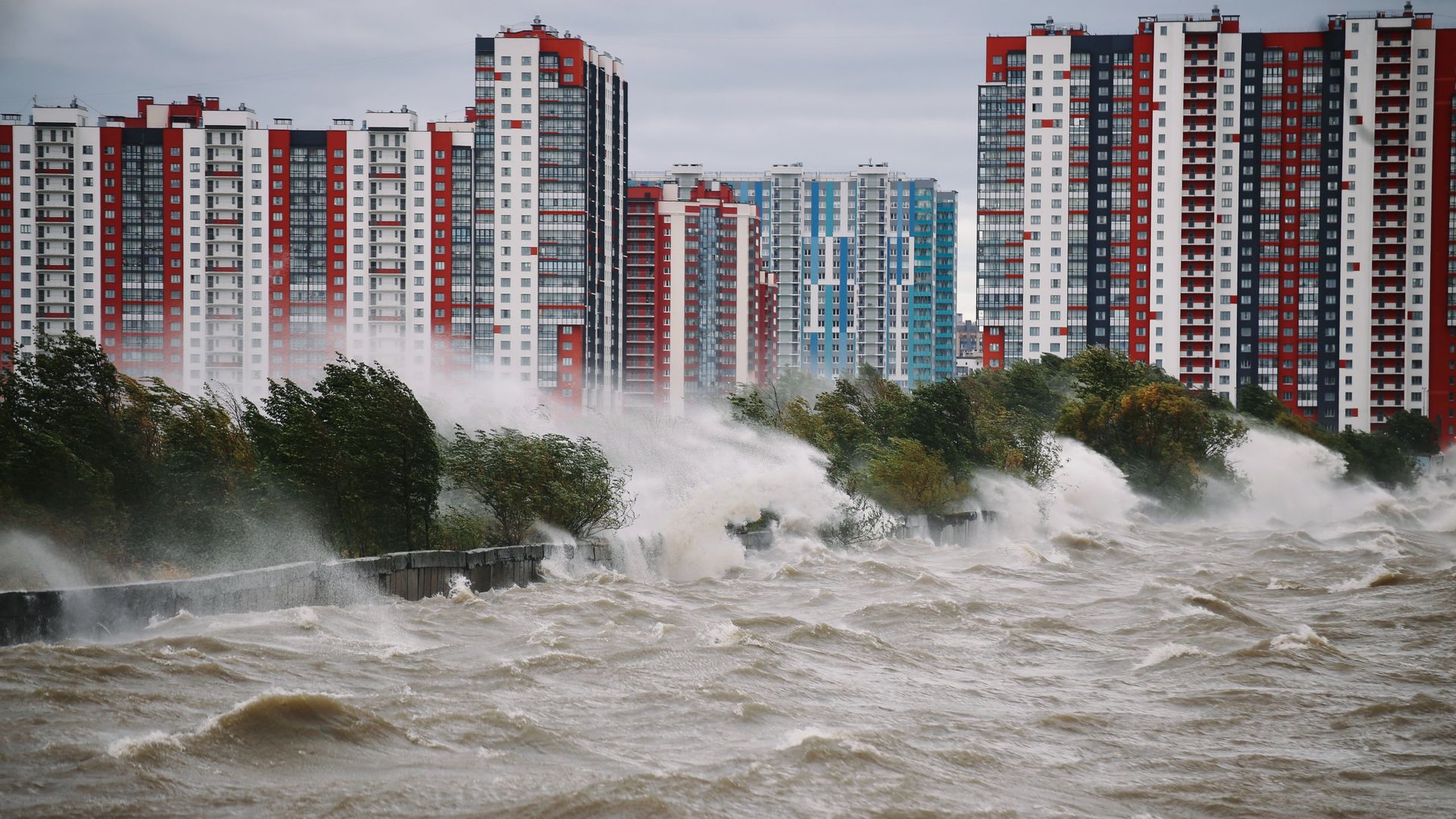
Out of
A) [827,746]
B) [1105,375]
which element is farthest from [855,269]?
[827,746]

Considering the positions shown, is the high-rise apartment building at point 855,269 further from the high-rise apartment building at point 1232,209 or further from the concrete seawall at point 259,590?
the concrete seawall at point 259,590

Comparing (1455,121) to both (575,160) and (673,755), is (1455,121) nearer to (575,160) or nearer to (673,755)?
(575,160)

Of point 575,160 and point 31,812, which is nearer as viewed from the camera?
point 31,812

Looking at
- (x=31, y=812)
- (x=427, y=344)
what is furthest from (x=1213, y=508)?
(x=427, y=344)

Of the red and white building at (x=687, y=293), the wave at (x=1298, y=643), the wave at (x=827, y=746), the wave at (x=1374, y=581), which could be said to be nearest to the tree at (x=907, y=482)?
the wave at (x=1374, y=581)

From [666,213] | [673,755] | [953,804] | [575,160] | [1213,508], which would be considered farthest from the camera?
[666,213]

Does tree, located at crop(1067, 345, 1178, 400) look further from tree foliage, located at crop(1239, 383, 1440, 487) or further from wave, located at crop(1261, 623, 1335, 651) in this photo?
wave, located at crop(1261, 623, 1335, 651)
